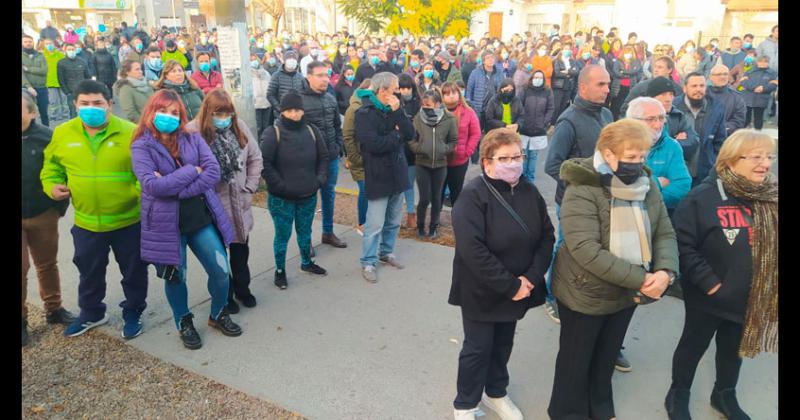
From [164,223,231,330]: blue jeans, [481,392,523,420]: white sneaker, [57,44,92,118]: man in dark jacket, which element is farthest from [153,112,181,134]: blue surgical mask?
[57,44,92,118]: man in dark jacket

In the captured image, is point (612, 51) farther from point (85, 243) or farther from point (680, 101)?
point (85, 243)

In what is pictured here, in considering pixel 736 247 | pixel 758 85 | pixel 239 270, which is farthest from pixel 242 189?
pixel 758 85

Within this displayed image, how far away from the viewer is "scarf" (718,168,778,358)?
2.76 metres

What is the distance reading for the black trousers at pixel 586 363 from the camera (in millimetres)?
2893

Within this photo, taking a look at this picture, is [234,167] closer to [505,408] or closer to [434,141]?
[434,141]

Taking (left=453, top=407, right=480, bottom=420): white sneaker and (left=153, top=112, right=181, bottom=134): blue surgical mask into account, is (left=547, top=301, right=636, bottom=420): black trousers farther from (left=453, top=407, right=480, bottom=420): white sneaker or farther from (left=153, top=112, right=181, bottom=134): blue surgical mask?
(left=153, top=112, right=181, bottom=134): blue surgical mask

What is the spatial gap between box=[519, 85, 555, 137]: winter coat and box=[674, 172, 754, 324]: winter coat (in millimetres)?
5276

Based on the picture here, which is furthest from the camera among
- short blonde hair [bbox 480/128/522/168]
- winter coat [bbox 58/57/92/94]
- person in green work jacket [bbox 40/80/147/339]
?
winter coat [bbox 58/57/92/94]

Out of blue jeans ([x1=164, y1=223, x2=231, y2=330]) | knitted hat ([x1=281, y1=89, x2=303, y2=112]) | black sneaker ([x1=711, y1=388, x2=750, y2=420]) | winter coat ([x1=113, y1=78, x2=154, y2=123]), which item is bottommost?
black sneaker ([x1=711, y1=388, x2=750, y2=420])

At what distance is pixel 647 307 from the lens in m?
4.50

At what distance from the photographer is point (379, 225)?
502 cm

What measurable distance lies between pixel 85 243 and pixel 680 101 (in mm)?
5507
